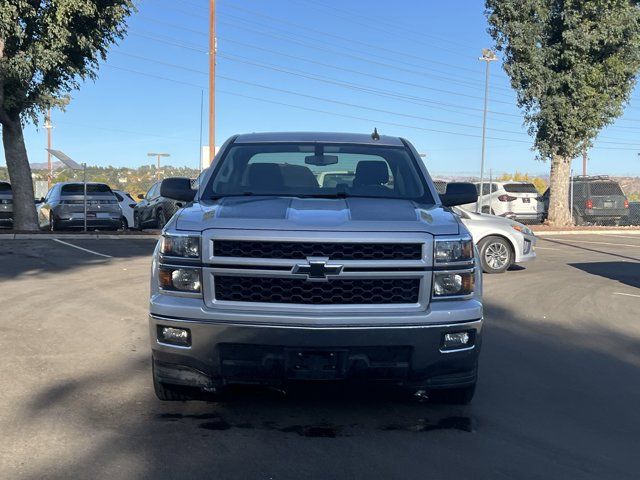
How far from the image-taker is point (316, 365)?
4102 millimetres

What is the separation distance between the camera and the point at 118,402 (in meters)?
4.93

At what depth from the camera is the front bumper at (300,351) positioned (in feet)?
13.2

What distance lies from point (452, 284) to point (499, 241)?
8.51m

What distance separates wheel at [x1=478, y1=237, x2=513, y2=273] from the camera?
12.4 metres

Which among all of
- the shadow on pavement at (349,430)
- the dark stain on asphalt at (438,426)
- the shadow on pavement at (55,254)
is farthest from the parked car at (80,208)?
the dark stain on asphalt at (438,426)

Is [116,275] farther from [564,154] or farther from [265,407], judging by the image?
[564,154]

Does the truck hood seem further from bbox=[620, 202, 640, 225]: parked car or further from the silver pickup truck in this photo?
bbox=[620, 202, 640, 225]: parked car

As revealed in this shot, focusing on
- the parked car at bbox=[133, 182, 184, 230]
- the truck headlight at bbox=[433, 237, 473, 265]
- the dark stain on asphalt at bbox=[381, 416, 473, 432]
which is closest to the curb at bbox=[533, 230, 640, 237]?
the parked car at bbox=[133, 182, 184, 230]

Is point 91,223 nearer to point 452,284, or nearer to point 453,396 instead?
point 453,396

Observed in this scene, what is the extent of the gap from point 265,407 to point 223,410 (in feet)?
0.96

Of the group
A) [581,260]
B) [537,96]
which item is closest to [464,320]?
[581,260]

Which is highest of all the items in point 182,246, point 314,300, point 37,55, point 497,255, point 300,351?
point 37,55

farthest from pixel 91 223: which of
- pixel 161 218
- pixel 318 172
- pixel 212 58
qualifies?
pixel 318 172

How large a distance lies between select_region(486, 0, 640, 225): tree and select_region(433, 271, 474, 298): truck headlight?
21691mm
